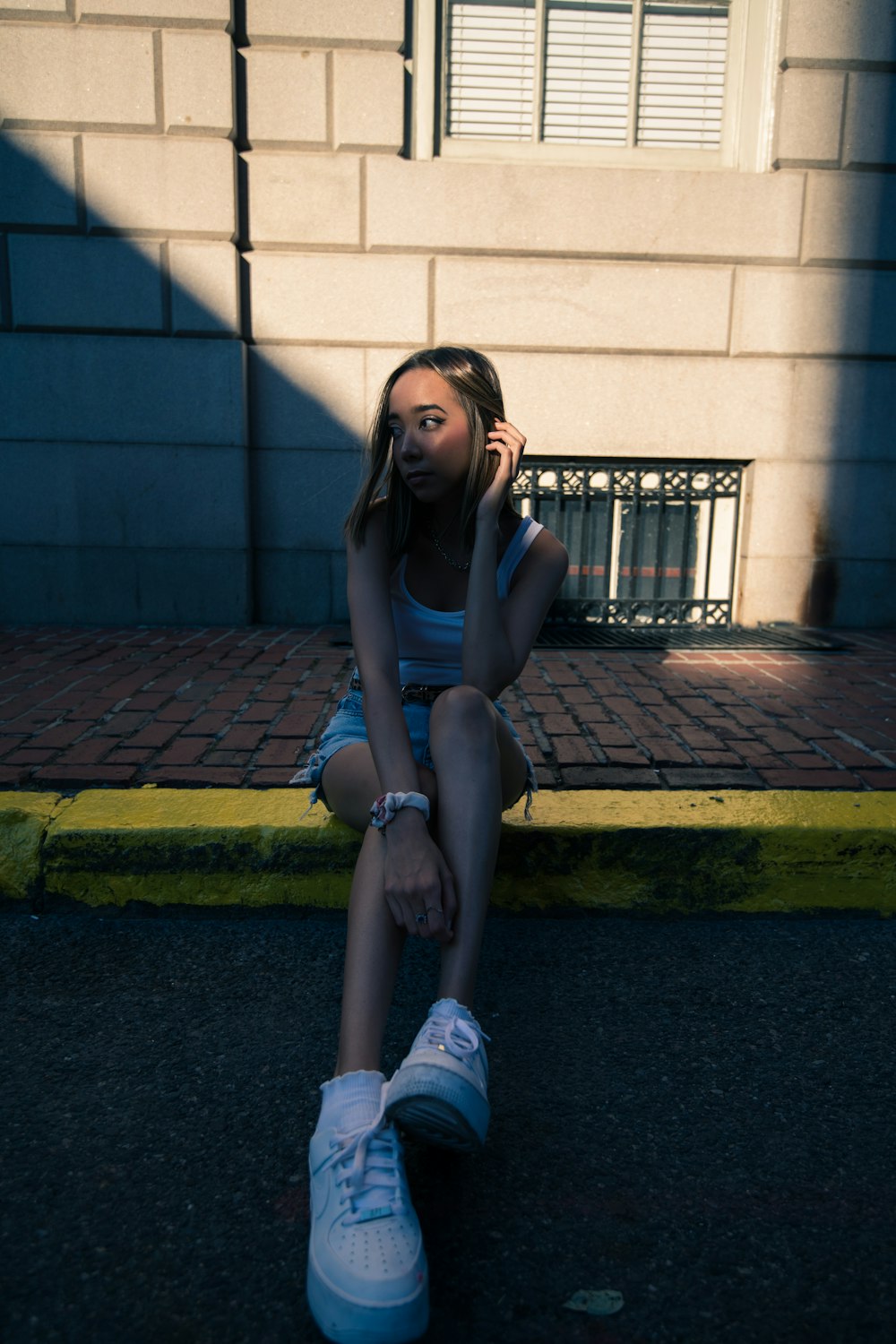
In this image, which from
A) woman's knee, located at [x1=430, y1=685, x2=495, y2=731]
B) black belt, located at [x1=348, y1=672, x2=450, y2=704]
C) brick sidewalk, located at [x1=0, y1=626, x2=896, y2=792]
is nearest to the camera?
woman's knee, located at [x1=430, y1=685, x2=495, y2=731]

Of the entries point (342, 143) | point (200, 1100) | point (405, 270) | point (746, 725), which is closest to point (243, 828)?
point (200, 1100)

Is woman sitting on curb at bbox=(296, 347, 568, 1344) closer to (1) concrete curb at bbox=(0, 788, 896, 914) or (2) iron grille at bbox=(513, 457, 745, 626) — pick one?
(1) concrete curb at bbox=(0, 788, 896, 914)

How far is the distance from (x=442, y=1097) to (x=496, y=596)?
110 cm

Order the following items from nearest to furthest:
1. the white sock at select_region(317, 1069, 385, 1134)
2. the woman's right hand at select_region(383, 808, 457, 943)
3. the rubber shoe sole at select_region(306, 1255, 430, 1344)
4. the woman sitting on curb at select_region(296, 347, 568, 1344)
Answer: the rubber shoe sole at select_region(306, 1255, 430, 1344) < the woman sitting on curb at select_region(296, 347, 568, 1344) < the white sock at select_region(317, 1069, 385, 1134) < the woman's right hand at select_region(383, 808, 457, 943)

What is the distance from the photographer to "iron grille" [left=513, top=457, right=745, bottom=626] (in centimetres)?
598

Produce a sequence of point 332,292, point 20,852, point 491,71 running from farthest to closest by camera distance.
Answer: point 491,71 < point 332,292 < point 20,852

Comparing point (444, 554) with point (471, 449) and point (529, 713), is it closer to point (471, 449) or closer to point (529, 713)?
point (471, 449)

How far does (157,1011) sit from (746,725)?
7.84ft

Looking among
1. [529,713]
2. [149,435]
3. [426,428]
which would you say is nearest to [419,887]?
[426,428]

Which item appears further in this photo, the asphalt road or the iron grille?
the iron grille

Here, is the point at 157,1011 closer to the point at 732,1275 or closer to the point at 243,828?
the point at 243,828

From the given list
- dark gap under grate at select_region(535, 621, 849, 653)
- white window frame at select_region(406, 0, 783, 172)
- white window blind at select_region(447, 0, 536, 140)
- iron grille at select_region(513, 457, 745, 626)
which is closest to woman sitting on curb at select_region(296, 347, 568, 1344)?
dark gap under grate at select_region(535, 621, 849, 653)

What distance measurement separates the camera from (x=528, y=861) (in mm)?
2377

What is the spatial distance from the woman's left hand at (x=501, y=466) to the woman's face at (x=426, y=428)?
0.34ft
